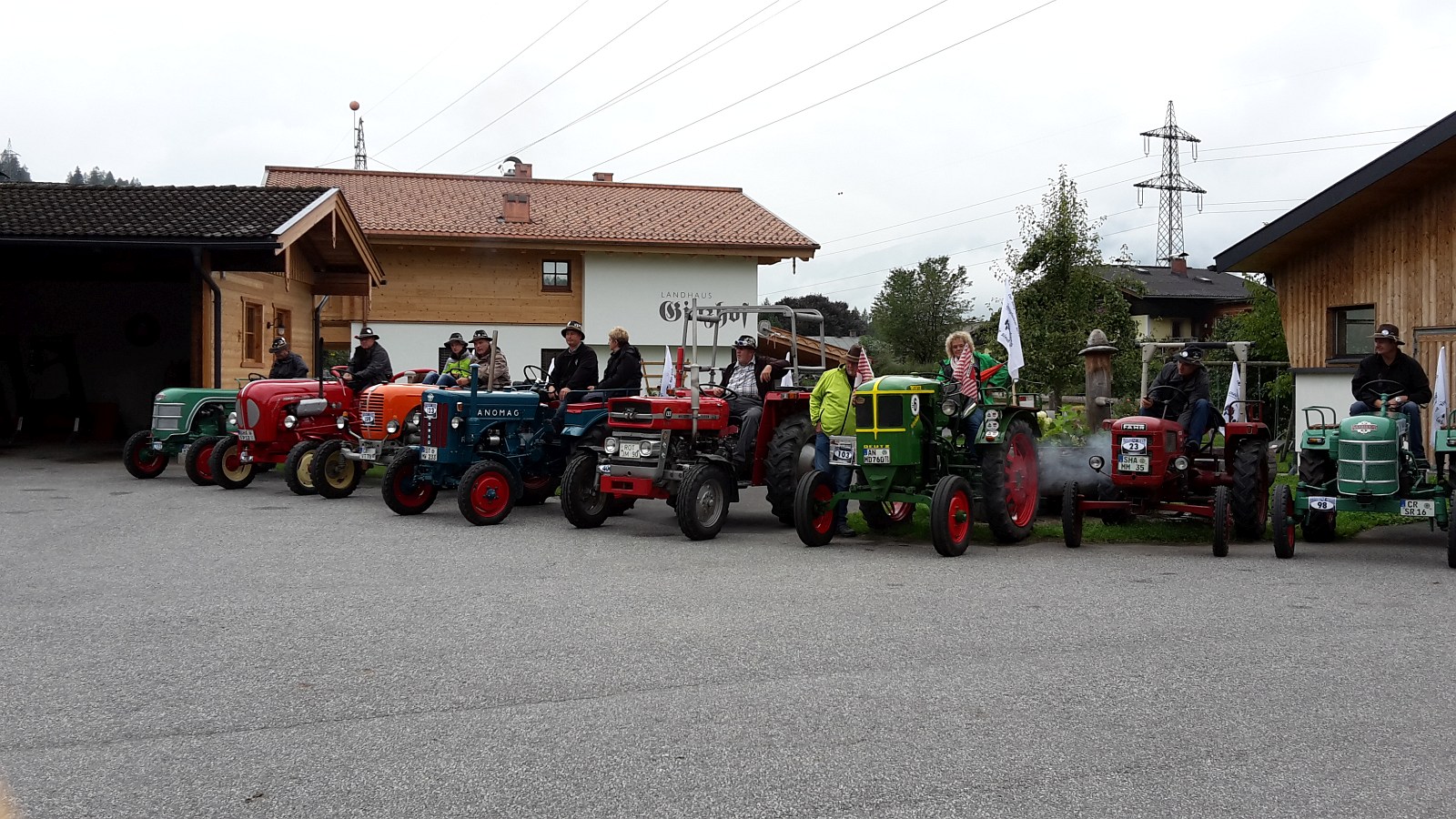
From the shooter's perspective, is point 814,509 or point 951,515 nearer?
point 951,515

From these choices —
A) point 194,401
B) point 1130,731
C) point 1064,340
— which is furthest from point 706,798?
point 1064,340

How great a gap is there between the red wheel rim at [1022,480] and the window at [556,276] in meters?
23.4

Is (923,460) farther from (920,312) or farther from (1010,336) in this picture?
(920,312)

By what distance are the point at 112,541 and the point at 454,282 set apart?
23.0 metres

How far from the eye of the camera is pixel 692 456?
11.5 meters

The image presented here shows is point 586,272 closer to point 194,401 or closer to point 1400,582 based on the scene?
point 194,401

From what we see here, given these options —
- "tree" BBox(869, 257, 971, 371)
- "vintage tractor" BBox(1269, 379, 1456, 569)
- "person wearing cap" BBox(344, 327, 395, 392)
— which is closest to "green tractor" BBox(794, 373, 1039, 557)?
"vintage tractor" BBox(1269, 379, 1456, 569)

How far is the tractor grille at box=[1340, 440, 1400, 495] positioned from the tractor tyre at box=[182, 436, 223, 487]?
39.8ft

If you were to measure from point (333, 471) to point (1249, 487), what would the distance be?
9469 millimetres

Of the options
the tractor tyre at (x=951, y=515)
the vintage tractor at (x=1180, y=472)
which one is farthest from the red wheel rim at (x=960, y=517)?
the vintage tractor at (x=1180, y=472)

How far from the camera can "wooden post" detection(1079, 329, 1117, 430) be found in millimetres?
14602

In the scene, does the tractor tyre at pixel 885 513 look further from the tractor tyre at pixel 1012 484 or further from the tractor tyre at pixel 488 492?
the tractor tyre at pixel 488 492

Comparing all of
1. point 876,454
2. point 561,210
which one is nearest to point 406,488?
point 876,454

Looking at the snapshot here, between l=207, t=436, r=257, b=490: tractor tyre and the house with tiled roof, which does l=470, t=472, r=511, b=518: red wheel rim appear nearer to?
l=207, t=436, r=257, b=490: tractor tyre
